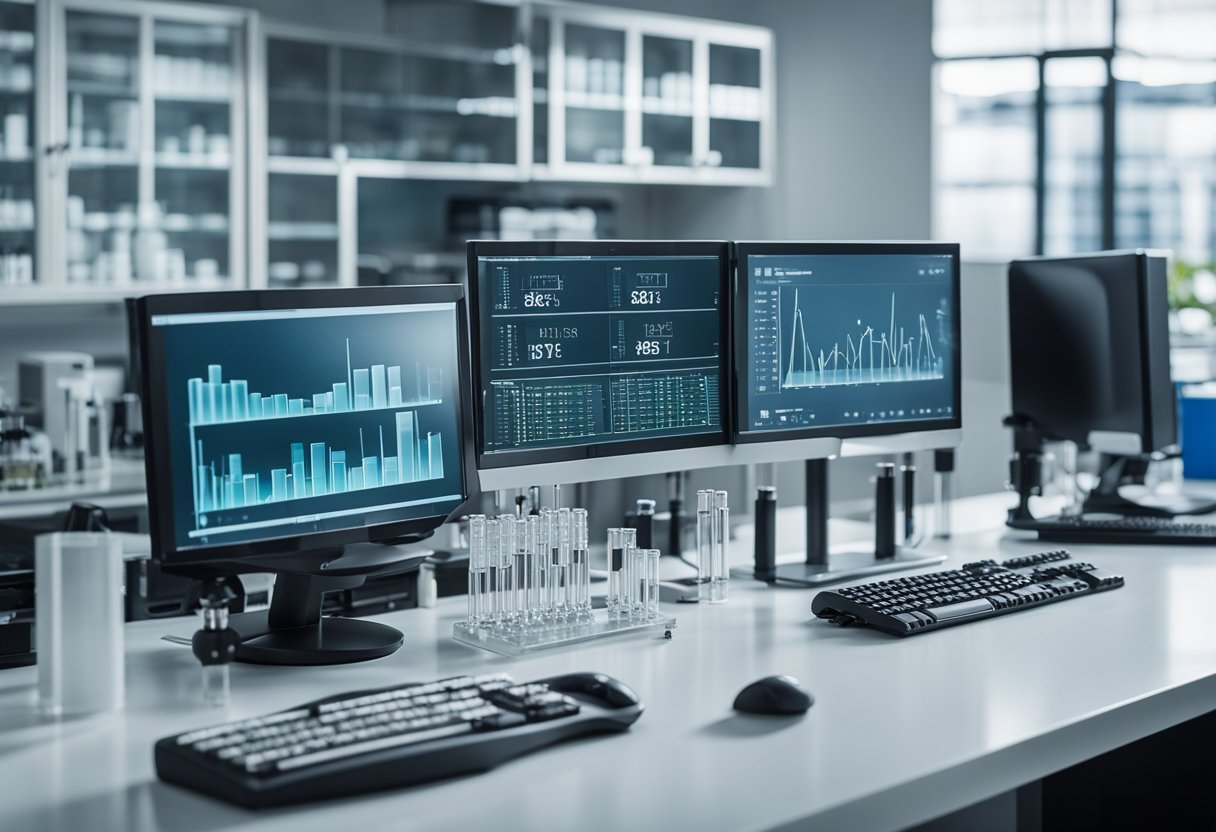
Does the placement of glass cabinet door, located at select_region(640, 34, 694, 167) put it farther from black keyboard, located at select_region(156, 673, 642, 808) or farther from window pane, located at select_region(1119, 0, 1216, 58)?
black keyboard, located at select_region(156, 673, 642, 808)

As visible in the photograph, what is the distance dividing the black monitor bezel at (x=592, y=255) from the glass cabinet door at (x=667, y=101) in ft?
10.6

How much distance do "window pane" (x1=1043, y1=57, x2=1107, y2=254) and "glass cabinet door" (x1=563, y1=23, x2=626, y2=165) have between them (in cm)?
181

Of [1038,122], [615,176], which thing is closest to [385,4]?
[615,176]

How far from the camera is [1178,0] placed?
5.45 meters

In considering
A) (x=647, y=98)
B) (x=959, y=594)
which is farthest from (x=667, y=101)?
(x=959, y=594)

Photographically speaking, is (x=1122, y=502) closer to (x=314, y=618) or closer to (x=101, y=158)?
(x=314, y=618)

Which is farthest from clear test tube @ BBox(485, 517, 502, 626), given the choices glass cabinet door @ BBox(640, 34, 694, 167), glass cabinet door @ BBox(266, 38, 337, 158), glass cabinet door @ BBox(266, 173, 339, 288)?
glass cabinet door @ BBox(640, 34, 694, 167)

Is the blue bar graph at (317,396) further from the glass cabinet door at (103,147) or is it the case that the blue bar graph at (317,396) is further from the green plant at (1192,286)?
the green plant at (1192,286)

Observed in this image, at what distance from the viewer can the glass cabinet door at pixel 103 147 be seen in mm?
4008

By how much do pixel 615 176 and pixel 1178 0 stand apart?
7.93ft

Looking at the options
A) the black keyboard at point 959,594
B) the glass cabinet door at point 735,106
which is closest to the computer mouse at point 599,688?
the black keyboard at point 959,594

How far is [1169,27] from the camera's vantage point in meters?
5.50

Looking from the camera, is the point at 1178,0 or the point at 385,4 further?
the point at 1178,0

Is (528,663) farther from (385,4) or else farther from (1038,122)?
(1038,122)
